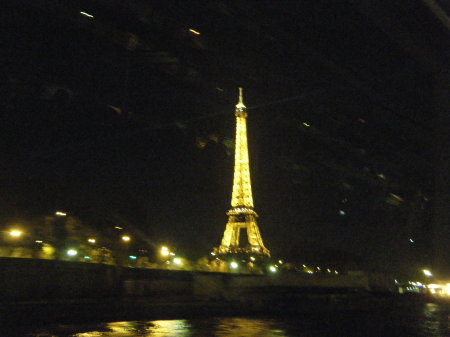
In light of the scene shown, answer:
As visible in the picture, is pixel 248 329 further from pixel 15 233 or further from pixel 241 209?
pixel 241 209

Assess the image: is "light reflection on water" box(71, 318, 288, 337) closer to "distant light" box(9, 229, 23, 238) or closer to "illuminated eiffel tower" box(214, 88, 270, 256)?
"distant light" box(9, 229, 23, 238)

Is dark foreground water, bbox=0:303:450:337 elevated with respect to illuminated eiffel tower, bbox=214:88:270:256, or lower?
lower

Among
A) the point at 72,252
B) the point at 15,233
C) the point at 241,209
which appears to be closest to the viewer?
the point at 72,252

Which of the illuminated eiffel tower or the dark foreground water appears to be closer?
the dark foreground water

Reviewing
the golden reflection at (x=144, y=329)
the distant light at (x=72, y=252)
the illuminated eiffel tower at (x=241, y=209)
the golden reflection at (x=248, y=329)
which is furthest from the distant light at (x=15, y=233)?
the illuminated eiffel tower at (x=241, y=209)

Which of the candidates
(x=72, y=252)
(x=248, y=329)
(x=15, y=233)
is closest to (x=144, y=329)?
(x=248, y=329)

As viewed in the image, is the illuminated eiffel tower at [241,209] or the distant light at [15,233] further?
the illuminated eiffel tower at [241,209]

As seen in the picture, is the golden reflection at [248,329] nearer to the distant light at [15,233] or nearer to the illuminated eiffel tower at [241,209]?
the distant light at [15,233]

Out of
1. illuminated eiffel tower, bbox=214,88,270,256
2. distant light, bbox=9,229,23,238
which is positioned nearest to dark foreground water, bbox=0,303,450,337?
distant light, bbox=9,229,23,238

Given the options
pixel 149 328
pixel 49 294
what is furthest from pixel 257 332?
pixel 49 294
